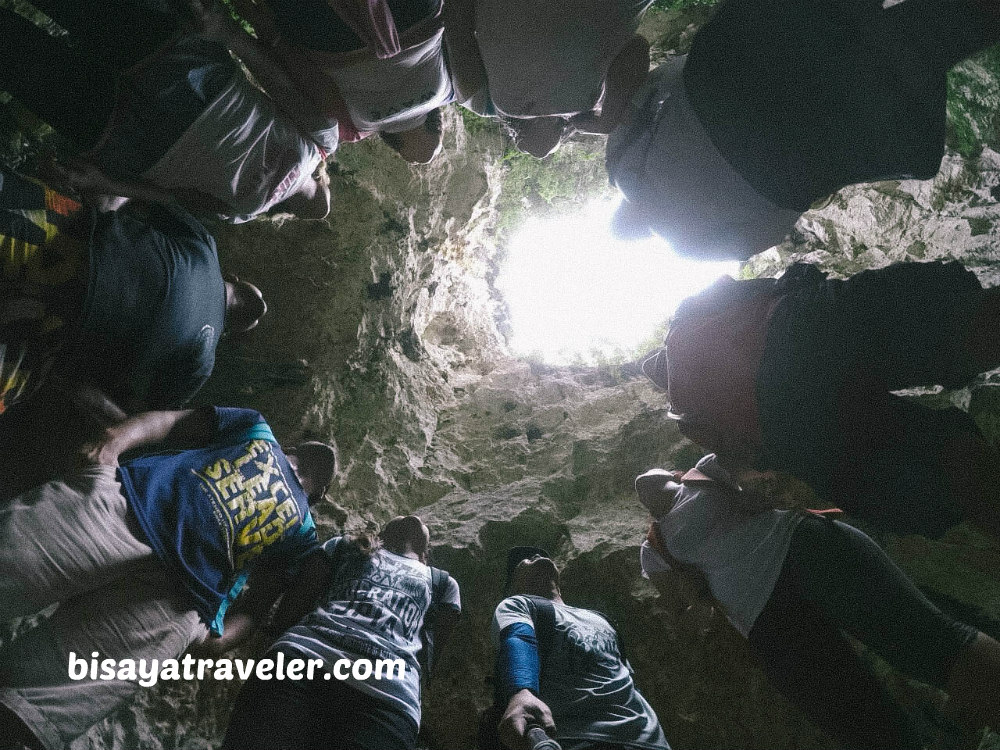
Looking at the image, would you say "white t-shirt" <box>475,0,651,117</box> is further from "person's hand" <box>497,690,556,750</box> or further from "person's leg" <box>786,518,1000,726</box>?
"person's hand" <box>497,690,556,750</box>

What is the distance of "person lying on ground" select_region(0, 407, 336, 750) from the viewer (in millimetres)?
2016

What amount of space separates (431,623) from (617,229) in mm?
2668

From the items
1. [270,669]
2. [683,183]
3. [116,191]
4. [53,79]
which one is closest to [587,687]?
[270,669]

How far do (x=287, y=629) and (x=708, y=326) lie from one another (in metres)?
2.84

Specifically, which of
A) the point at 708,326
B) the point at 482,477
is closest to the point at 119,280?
the point at 708,326

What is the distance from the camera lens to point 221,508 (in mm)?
2553

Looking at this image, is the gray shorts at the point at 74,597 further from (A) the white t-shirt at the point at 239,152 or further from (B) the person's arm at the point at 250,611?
(A) the white t-shirt at the point at 239,152

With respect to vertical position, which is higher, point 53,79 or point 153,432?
point 53,79

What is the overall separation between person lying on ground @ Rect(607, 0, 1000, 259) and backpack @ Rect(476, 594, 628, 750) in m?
2.41

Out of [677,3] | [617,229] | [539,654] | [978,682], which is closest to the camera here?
[978,682]

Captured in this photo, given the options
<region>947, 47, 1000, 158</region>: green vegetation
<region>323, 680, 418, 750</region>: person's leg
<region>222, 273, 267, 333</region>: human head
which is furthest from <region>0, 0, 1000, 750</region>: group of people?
<region>947, 47, 1000, 158</region>: green vegetation

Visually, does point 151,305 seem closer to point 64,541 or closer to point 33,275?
point 33,275

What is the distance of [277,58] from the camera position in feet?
7.59

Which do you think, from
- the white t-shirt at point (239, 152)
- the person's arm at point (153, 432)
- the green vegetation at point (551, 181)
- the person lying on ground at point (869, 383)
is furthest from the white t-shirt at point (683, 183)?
the green vegetation at point (551, 181)
